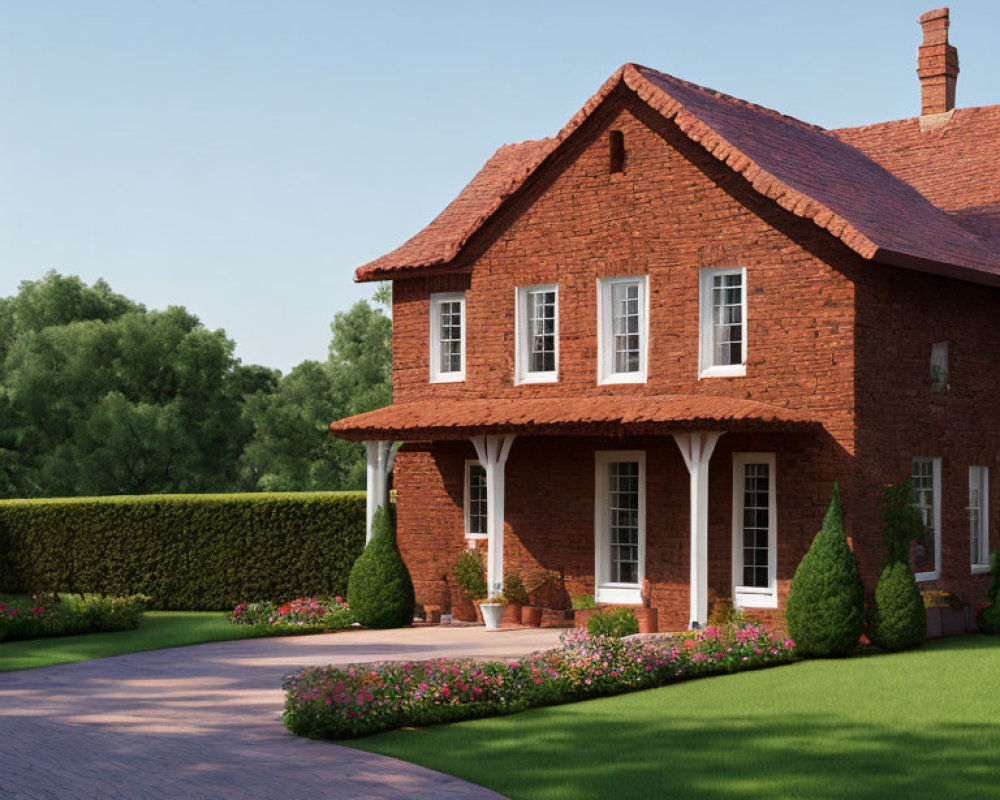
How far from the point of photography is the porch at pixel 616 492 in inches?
874

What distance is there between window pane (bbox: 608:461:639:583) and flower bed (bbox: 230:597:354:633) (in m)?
4.72


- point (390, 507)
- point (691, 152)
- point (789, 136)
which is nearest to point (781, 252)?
point (691, 152)

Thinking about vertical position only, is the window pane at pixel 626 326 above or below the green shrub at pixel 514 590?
above

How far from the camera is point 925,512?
24.5m

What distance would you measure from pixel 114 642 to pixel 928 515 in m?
13.7

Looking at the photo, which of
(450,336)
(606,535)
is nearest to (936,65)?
(450,336)

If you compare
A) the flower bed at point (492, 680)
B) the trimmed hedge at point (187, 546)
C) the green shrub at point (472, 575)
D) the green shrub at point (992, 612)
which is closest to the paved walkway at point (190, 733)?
the flower bed at point (492, 680)

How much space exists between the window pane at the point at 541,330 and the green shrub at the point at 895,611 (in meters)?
7.22

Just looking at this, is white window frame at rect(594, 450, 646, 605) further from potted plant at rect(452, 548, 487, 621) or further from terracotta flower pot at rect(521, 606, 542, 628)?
potted plant at rect(452, 548, 487, 621)

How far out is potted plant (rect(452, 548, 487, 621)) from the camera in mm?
25922

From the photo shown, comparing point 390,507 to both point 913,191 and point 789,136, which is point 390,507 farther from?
point 913,191

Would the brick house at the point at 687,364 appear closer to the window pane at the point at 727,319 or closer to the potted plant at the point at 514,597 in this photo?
the window pane at the point at 727,319

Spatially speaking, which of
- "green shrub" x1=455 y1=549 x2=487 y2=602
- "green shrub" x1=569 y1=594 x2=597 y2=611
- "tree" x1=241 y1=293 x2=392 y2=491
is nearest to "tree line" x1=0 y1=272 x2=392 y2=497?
"tree" x1=241 y1=293 x2=392 y2=491

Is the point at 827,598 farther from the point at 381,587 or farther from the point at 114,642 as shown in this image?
the point at 114,642
